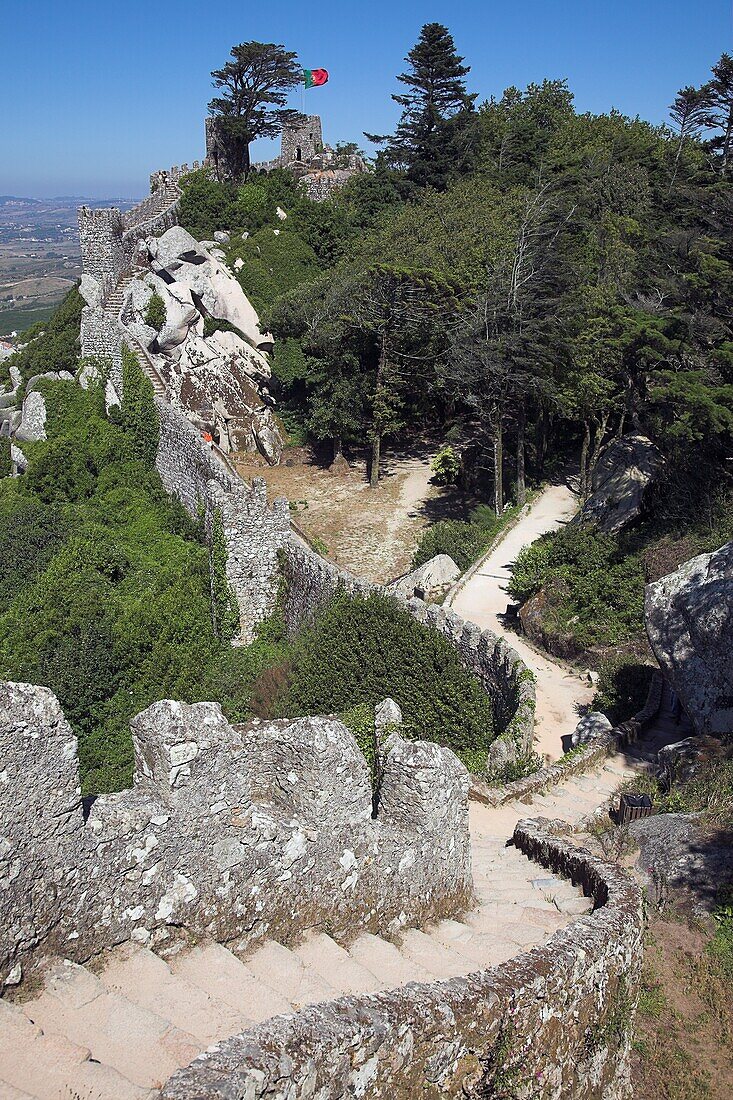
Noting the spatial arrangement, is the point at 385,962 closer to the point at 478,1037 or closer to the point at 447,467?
the point at 478,1037

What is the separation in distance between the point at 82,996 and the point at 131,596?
13202 mm

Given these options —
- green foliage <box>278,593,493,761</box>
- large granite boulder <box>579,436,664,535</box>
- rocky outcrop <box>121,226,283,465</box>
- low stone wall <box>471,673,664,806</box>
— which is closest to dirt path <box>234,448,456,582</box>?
rocky outcrop <box>121,226,283,465</box>

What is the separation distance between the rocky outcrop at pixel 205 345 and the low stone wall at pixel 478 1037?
75.0ft

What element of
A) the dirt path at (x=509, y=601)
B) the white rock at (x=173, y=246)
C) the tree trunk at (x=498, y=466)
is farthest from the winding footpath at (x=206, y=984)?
the white rock at (x=173, y=246)

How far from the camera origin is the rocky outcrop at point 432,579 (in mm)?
19344

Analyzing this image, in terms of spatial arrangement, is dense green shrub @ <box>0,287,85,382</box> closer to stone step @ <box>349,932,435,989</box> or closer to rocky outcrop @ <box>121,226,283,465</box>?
rocky outcrop @ <box>121,226,283,465</box>

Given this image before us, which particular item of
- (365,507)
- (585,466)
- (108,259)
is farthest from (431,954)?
(108,259)

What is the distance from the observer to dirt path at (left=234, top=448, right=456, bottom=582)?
23.1 meters

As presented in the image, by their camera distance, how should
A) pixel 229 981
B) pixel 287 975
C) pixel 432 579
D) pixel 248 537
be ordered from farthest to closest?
pixel 432 579
pixel 248 537
pixel 287 975
pixel 229 981

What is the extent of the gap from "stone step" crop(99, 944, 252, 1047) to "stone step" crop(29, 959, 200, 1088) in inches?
3.6

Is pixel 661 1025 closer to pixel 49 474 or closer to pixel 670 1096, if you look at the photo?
pixel 670 1096

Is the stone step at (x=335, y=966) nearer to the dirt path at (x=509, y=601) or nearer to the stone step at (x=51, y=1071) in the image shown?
the stone step at (x=51, y=1071)

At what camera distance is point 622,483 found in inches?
784

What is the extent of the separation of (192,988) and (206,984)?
4.6 inches
